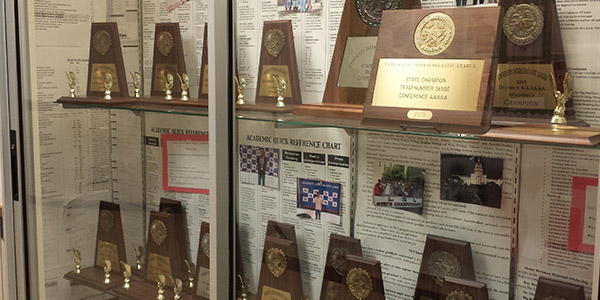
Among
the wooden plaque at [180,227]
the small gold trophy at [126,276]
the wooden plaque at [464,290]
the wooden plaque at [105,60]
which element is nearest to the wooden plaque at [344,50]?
the wooden plaque at [464,290]

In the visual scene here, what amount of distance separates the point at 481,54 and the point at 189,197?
0.92m

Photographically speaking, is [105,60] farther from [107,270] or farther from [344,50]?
[344,50]

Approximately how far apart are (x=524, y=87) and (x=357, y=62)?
384mm

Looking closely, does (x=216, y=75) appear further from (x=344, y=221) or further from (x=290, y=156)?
(x=344, y=221)

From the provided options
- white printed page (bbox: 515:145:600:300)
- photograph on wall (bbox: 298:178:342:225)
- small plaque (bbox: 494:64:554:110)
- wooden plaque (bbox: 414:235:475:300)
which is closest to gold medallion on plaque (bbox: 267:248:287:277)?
photograph on wall (bbox: 298:178:342:225)

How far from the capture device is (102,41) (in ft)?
6.41

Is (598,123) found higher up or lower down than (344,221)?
higher up

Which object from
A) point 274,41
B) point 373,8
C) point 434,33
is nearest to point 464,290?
point 434,33

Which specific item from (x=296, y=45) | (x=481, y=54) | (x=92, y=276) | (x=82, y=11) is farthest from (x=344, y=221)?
(x=82, y=11)

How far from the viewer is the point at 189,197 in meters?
1.77

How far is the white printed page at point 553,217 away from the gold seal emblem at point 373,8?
1.39 feet

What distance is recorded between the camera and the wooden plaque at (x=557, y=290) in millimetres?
1214

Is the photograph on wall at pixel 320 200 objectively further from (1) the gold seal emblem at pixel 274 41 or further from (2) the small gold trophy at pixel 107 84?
(2) the small gold trophy at pixel 107 84

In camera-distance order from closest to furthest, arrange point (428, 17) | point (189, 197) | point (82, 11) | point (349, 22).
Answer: point (428, 17)
point (349, 22)
point (189, 197)
point (82, 11)
